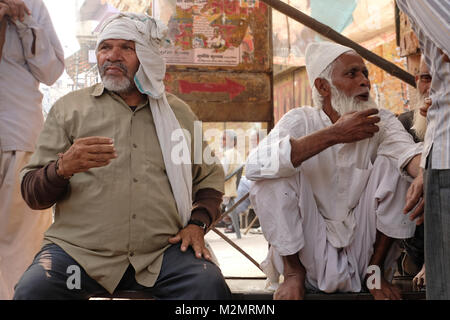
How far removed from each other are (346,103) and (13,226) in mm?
2179

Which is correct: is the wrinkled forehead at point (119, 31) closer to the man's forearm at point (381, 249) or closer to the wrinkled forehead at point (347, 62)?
the wrinkled forehead at point (347, 62)

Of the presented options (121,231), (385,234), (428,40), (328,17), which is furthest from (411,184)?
(328,17)

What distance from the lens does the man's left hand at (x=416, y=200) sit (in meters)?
2.50

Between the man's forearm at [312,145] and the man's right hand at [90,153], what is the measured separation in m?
0.95

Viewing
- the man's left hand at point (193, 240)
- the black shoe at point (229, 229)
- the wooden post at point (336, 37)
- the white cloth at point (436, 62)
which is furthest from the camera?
the black shoe at point (229, 229)

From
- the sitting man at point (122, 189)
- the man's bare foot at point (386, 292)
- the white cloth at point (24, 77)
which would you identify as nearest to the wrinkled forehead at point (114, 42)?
the sitting man at point (122, 189)

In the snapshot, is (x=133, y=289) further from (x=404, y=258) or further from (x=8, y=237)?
(x=404, y=258)

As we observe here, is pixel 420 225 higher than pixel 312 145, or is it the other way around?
pixel 312 145

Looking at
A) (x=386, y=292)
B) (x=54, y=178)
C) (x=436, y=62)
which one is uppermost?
(x=436, y=62)

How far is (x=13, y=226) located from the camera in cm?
324

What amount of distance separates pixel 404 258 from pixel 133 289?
5.77 ft

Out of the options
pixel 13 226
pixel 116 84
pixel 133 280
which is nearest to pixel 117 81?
pixel 116 84

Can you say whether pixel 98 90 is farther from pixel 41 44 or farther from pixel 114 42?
pixel 41 44
